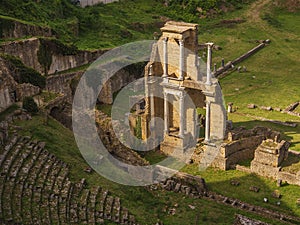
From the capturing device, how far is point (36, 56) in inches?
2046

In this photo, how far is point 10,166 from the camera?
3134cm

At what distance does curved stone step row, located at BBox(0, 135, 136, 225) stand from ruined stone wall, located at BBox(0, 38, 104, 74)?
18.2 metres

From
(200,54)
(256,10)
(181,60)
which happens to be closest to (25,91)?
Answer: (181,60)

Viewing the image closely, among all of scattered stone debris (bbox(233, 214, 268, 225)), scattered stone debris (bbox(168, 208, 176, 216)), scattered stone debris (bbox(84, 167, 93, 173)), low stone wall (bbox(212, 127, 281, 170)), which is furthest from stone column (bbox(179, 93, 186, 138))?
scattered stone debris (bbox(233, 214, 268, 225))

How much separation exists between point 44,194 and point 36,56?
25.3m

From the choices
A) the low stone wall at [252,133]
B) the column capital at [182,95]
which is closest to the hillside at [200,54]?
the low stone wall at [252,133]

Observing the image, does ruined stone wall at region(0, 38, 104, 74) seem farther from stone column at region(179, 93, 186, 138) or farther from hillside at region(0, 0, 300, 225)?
stone column at region(179, 93, 186, 138)

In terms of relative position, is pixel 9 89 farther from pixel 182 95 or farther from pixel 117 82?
pixel 117 82

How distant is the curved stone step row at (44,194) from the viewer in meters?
28.2

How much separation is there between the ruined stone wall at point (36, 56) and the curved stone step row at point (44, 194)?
18.2 metres

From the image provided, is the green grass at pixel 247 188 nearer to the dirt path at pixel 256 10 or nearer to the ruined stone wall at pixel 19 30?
the ruined stone wall at pixel 19 30

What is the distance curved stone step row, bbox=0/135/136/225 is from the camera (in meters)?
28.2

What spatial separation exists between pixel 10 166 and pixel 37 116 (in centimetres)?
879

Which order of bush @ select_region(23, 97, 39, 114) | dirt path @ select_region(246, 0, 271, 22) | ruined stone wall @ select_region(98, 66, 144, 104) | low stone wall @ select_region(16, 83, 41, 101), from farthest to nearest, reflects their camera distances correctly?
dirt path @ select_region(246, 0, 271, 22) < ruined stone wall @ select_region(98, 66, 144, 104) < low stone wall @ select_region(16, 83, 41, 101) < bush @ select_region(23, 97, 39, 114)
